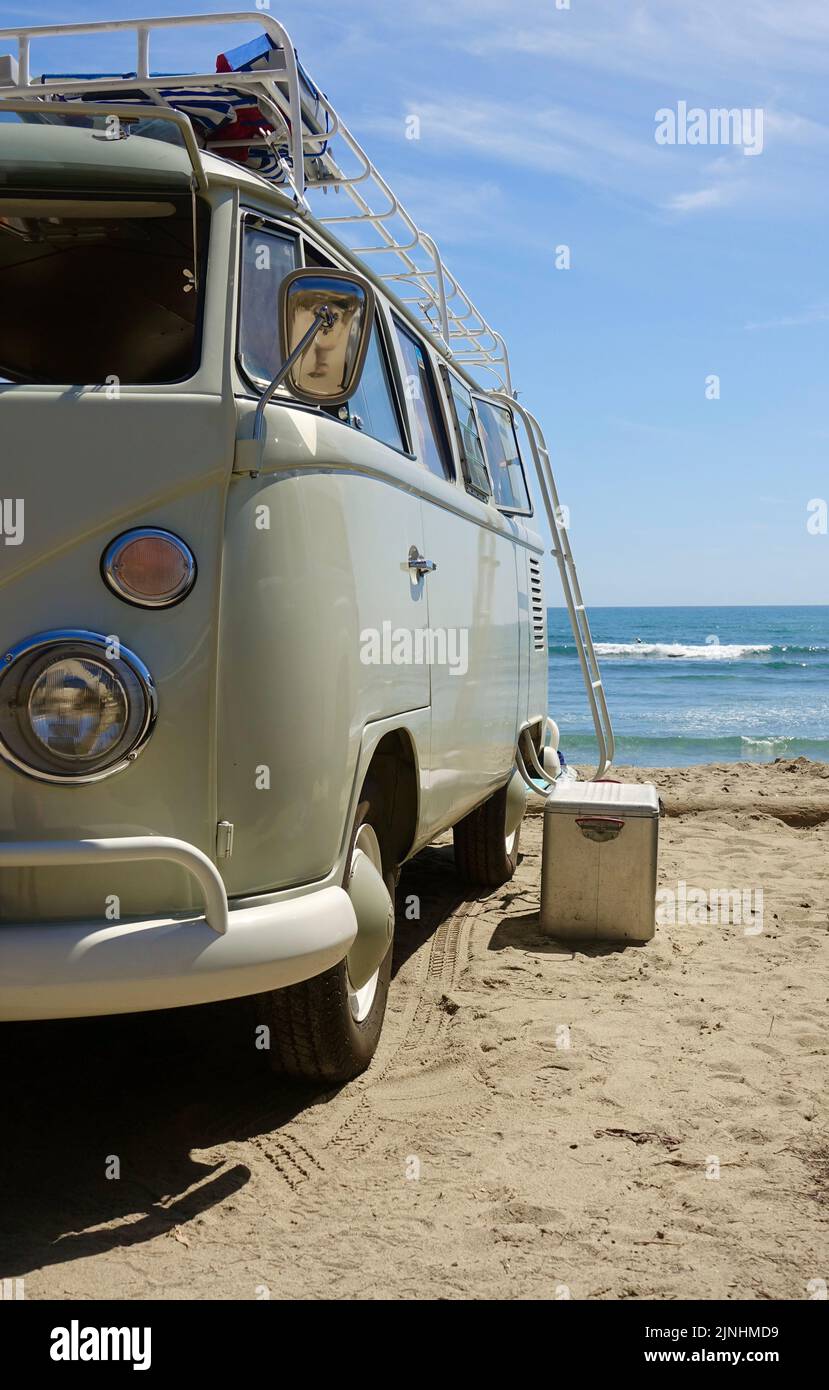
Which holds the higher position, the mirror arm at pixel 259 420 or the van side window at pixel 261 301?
the van side window at pixel 261 301

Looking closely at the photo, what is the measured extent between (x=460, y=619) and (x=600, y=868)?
54.8 inches

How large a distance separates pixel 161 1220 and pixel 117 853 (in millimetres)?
943

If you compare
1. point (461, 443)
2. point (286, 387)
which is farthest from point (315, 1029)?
point (461, 443)

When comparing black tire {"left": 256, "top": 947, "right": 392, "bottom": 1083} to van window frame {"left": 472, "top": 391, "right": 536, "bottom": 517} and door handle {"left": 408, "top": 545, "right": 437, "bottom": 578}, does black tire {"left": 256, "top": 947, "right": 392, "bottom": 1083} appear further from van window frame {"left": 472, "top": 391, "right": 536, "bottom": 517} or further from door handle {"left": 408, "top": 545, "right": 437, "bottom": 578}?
van window frame {"left": 472, "top": 391, "right": 536, "bottom": 517}

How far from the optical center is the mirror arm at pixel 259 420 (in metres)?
2.85

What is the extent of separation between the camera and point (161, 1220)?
2881 millimetres

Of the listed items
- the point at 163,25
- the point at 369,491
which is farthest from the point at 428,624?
the point at 163,25

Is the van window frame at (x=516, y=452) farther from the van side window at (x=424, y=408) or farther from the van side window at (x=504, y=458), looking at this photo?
the van side window at (x=424, y=408)

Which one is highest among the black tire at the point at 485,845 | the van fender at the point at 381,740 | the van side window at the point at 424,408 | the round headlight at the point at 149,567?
the van side window at the point at 424,408

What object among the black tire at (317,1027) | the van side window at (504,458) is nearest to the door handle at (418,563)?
the black tire at (317,1027)

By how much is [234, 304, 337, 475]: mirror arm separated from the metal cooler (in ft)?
9.58

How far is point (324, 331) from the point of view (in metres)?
2.99

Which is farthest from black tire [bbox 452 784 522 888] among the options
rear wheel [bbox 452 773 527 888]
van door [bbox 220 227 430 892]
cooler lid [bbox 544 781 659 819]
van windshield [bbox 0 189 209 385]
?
van windshield [bbox 0 189 209 385]

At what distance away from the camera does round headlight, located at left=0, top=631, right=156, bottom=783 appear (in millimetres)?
2639
